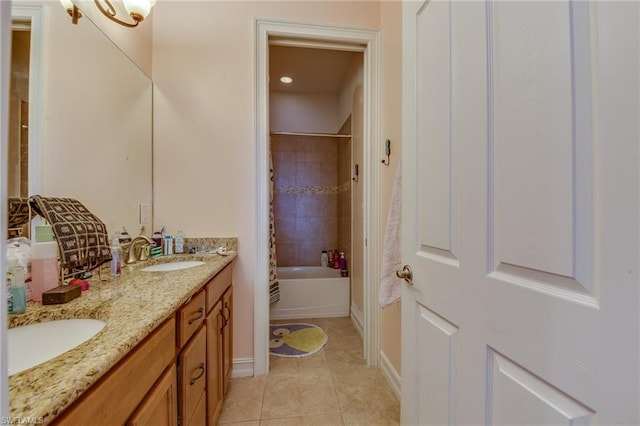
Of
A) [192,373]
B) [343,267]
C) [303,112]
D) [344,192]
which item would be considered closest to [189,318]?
[192,373]

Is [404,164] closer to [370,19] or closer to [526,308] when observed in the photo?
[526,308]

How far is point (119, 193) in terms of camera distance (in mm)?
1502

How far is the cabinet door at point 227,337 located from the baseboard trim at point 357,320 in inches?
47.7

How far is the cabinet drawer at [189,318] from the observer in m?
0.92

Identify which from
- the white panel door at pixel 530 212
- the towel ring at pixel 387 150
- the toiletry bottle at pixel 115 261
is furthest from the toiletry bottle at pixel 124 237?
the towel ring at pixel 387 150

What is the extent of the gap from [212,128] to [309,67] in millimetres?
1523

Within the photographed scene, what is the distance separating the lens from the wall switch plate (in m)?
1.72

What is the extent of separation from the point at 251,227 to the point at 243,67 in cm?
113

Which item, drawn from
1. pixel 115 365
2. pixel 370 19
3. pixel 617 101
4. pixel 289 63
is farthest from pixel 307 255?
pixel 617 101

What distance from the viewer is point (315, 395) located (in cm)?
164

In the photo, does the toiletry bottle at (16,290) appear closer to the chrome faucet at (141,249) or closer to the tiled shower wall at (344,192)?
the chrome faucet at (141,249)

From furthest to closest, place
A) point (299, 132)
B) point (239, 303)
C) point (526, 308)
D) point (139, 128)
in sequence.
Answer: point (299, 132)
point (239, 303)
point (139, 128)
point (526, 308)

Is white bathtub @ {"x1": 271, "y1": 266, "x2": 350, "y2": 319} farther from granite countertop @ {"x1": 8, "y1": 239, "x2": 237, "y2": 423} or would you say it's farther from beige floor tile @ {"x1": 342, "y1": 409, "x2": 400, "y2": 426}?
granite countertop @ {"x1": 8, "y1": 239, "x2": 237, "y2": 423}

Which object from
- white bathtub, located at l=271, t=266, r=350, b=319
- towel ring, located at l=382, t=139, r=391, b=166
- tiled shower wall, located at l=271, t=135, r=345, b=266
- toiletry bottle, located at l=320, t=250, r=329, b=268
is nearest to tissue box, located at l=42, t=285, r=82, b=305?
towel ring, located at l=382, t=139, r=391, b=166
